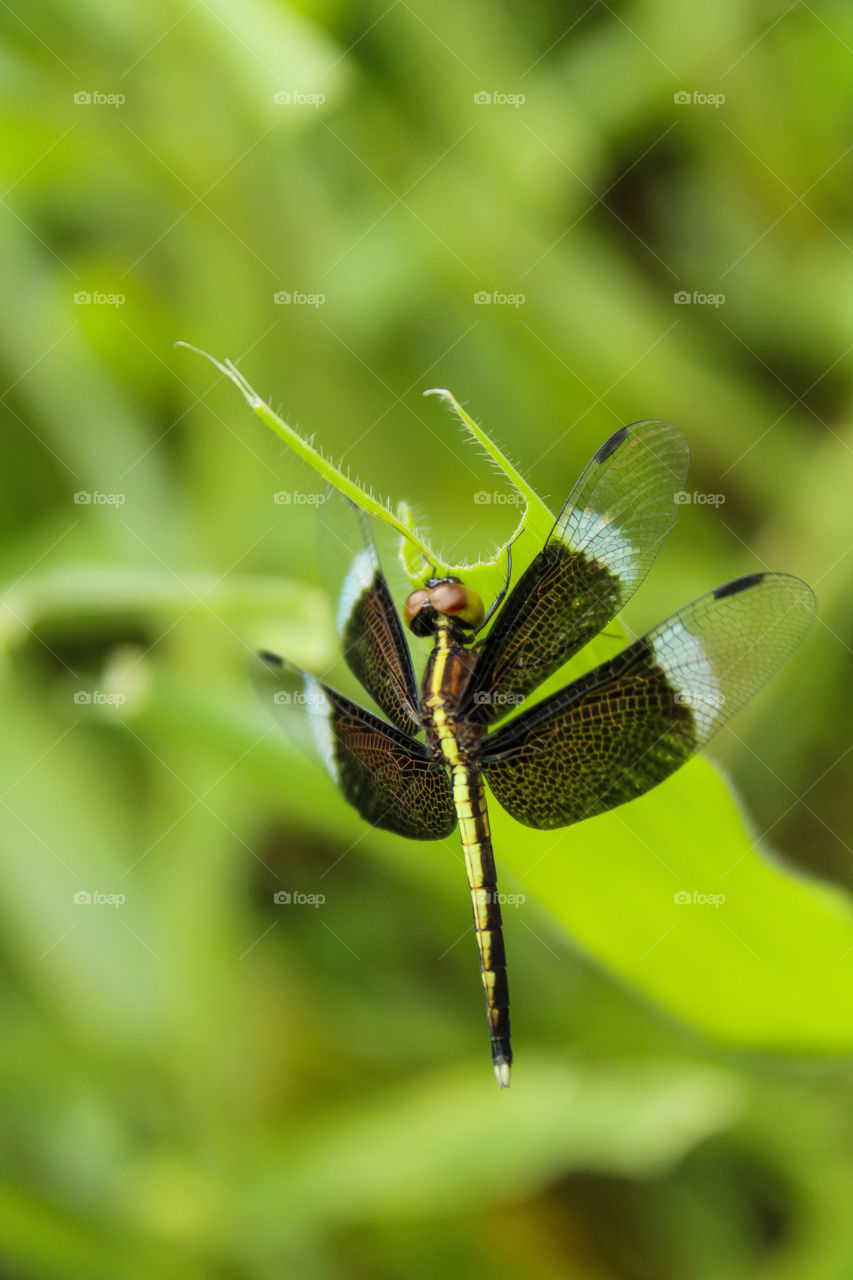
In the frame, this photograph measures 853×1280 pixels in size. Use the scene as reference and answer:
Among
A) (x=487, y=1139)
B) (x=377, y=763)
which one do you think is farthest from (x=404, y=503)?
(x=487, y=1139)

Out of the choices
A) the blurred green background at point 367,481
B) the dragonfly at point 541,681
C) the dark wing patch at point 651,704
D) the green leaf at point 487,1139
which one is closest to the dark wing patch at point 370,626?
the dragonfly at point 541,681

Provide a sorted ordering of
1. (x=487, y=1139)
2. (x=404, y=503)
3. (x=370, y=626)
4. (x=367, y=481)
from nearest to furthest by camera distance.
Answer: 1. (x=404, y=503)
2. (x=370, y=626)
3. (x=487, y=1139)
4. (x=367, y=481)

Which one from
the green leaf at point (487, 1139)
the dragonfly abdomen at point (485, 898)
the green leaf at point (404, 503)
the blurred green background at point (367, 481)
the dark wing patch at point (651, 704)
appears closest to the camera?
the green leaf at point (404, 503)

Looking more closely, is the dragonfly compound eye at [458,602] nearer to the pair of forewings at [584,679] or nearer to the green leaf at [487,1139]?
the pair of forewings at [584,679]

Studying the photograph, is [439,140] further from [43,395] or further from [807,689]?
[807,689]

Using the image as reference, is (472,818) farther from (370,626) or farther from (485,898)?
(370,626)

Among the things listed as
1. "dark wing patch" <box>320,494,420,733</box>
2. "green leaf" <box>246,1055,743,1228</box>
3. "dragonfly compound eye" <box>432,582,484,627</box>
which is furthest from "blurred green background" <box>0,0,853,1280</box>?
"dragonfly compound eye" <box>432,582,484,627</box>
